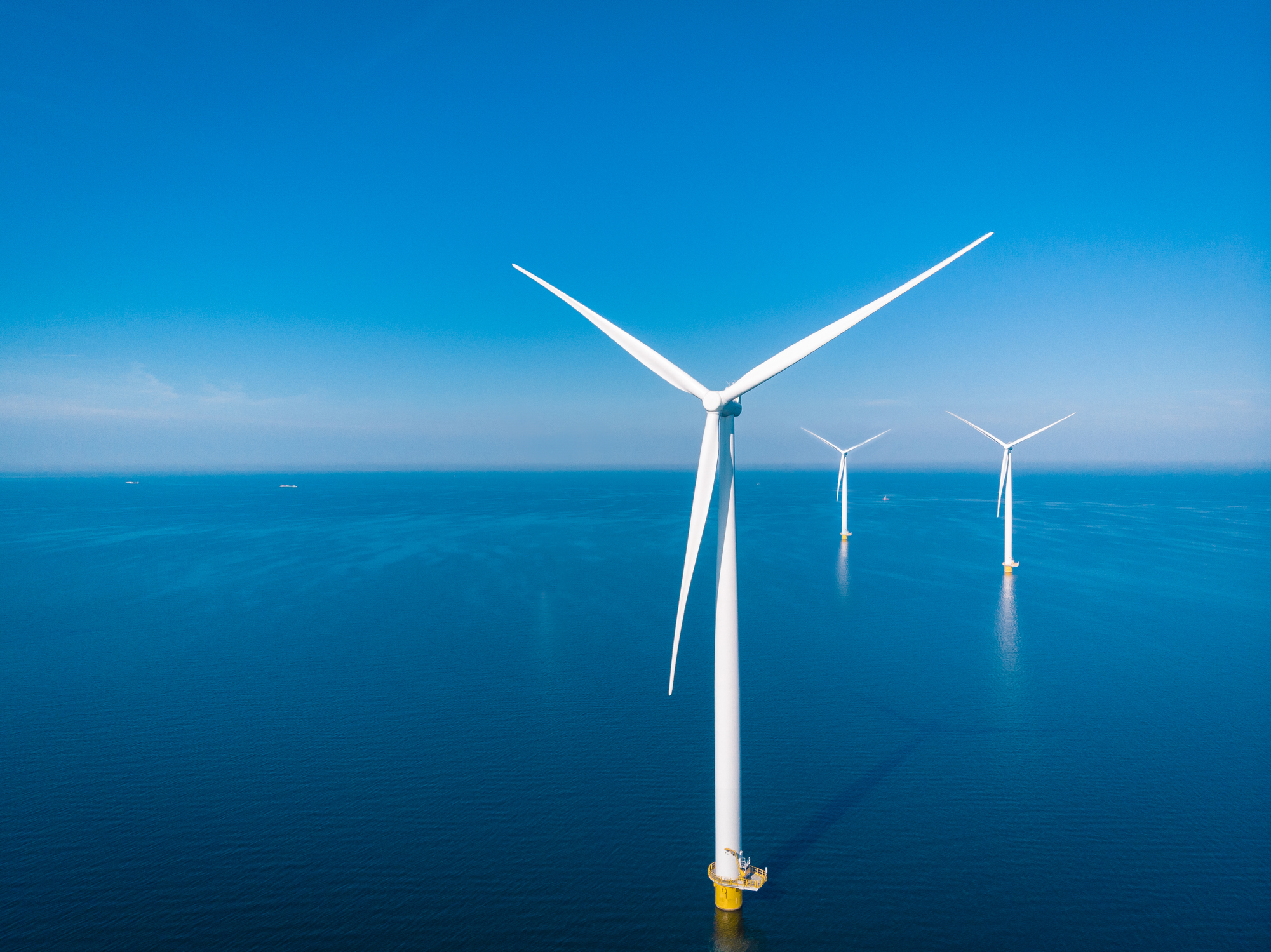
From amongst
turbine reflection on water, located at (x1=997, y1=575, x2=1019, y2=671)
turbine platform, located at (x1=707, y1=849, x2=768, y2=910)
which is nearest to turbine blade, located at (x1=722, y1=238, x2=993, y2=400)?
turbine platform, located at (x1=707, y1=849, x2=768, y2=910)

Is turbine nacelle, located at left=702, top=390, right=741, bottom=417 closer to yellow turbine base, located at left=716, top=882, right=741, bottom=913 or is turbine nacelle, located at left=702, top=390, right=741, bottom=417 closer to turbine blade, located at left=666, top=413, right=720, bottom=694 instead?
turbine blade, located at left=666, top=413, right=720, bottom=694

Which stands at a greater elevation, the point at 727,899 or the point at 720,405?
the point at 720,405

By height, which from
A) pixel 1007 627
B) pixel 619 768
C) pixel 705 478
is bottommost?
pixel 619 768

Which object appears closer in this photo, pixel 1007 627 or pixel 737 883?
pixel 737 883

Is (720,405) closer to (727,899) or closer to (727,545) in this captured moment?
(727,545)

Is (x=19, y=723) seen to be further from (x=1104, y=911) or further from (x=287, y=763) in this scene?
(x=1104, y=911)

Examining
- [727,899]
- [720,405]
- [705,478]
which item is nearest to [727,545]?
[705,478]

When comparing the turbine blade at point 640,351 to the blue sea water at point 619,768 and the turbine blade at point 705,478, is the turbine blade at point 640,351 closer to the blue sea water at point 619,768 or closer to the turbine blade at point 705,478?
the turbine blade at point 705,478
